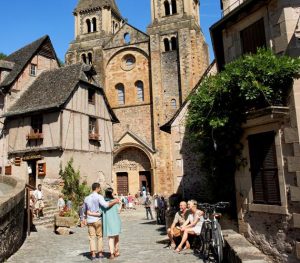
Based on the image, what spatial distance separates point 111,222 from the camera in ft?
25.3

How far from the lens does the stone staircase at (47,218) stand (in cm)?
1508

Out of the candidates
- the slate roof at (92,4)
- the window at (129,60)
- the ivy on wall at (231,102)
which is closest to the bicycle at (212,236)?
the ivy on wall at (231,102)

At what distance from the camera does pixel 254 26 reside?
9086mm

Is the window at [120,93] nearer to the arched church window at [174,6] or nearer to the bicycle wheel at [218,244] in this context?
the arched church window at [174,6]

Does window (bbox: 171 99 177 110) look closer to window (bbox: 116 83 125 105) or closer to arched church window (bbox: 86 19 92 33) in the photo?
window (bbox: 116 83 125 105)

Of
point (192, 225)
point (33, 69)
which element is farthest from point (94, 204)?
point (33, 69)

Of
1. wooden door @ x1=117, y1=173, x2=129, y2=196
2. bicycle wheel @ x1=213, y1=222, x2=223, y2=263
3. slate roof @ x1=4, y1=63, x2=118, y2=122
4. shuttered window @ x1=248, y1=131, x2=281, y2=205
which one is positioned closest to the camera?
A: bicycle wheel @ x1=213, y1=222, x2=223, y2=263

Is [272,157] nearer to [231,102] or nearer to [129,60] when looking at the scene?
[231,102]

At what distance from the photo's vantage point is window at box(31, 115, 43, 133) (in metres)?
21.2

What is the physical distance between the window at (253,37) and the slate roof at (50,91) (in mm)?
13077

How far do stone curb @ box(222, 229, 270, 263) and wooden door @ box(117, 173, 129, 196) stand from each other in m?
25.8

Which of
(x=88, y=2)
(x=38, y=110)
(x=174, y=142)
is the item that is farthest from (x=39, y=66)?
(x=88, y=2)

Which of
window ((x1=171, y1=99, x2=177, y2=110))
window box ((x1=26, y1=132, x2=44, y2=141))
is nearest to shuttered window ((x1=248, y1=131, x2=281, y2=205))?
window box ((x1=26, y1=132, x2=44, y2=141))

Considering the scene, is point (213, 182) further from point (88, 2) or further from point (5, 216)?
point (88, 2)
